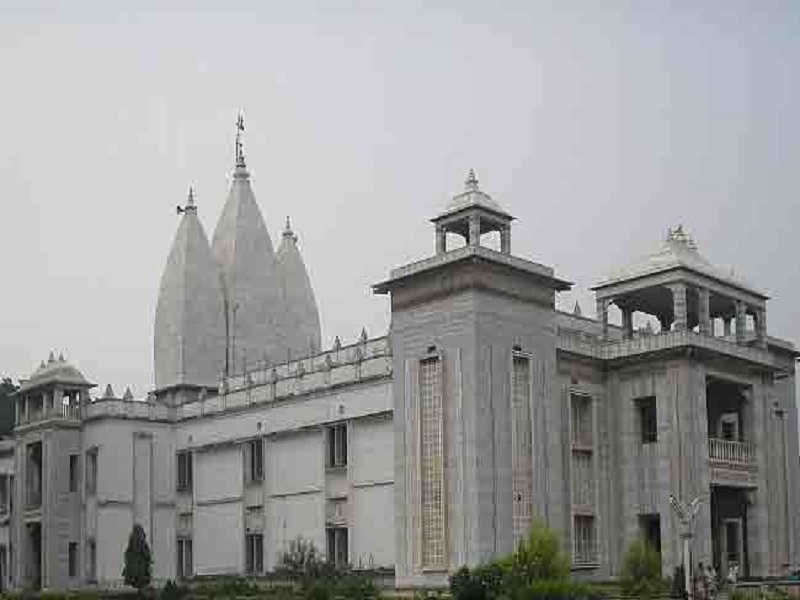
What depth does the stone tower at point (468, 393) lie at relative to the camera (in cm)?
3578

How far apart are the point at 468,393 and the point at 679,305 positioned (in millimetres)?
8158

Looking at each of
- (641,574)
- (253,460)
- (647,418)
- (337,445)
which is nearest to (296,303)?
(253,460)

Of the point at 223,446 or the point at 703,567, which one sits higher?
the point at 223,446

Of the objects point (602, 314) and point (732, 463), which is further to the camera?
point (602, 314)

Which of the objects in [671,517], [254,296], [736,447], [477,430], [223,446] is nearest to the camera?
[477,430]

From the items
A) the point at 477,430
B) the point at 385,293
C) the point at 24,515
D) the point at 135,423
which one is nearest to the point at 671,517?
the point at 477,430

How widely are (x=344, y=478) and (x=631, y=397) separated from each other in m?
10.2

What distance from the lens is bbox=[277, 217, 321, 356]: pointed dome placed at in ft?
200

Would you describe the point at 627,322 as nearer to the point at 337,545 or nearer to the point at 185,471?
the point at 337,545

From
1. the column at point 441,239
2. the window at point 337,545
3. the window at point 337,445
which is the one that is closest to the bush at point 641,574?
the column at point 441,239

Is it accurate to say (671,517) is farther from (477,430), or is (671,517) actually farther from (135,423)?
(135,423)

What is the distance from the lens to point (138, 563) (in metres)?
45.7

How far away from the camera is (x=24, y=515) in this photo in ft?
180

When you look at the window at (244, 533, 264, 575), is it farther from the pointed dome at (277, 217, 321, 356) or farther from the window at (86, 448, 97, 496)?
the pointed dome at (277, 217, 321, 356)
